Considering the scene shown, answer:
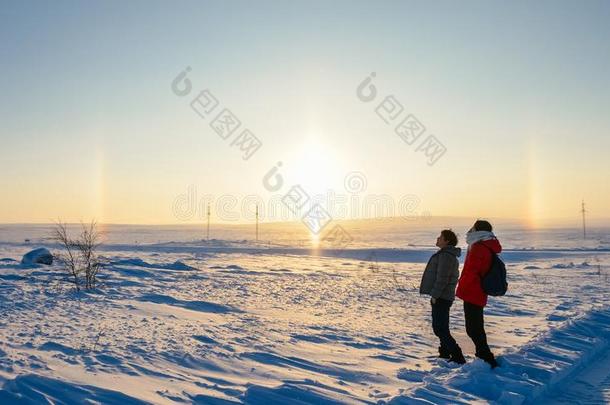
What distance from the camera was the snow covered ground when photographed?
15.8 ft

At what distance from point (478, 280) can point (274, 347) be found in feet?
9.22

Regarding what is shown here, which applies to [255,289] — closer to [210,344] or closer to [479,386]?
[210,344]

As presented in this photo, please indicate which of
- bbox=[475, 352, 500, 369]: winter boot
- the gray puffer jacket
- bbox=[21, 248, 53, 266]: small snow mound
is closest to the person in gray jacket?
the gray puffer jacket

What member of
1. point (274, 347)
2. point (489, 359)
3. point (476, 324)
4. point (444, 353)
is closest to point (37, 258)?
point (274, 347)

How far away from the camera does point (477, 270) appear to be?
6.14m

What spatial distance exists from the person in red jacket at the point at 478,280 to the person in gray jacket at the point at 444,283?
0.17 metres

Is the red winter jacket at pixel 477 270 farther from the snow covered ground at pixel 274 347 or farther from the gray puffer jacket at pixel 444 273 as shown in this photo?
the snow covered ground at pixel 274 347

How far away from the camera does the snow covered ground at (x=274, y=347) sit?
15.8ft

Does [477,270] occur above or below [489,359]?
above

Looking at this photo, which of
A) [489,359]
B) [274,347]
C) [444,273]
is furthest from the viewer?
[274,347]

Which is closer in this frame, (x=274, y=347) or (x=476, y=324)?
(x=476, y=324)

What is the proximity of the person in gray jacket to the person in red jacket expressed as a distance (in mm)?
165

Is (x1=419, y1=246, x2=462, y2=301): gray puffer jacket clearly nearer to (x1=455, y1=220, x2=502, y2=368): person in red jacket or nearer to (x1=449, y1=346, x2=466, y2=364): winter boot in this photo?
(x1=455, y1=220, x2=502, y2=368): person in red jacket

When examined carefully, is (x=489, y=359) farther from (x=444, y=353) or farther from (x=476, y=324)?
(x=444, y=353)
